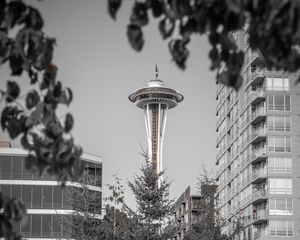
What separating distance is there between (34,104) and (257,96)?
82.7m

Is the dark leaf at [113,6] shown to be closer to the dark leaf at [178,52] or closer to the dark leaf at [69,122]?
the dark leaf at [178,52]

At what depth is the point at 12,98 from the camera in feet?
22.1

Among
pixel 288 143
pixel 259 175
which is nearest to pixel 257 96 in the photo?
pixel 288 143

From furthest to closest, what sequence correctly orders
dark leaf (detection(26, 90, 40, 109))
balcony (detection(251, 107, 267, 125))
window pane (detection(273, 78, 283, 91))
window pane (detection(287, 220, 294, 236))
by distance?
balcony (detection(251, 107, 267, 125)), window pane (detection(273, 78, 283, 91)), window pane (detection(287, 220, 294, 236)), dark leaf (detection(26, 90, 40, 109))

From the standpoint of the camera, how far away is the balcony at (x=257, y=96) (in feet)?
289

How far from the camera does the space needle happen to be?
150250 mm

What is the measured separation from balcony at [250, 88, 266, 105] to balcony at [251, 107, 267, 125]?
3.20 feet

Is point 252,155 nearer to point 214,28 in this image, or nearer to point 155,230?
point 155,230

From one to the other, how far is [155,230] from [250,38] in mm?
34798

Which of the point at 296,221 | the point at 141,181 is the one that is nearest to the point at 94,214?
the point at 141,181

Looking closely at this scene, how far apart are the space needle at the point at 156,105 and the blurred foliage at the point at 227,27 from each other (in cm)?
14250

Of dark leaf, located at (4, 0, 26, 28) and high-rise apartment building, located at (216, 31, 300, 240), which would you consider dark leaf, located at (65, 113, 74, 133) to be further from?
high-rise apartment building, located at (216, 31, 300, 240)

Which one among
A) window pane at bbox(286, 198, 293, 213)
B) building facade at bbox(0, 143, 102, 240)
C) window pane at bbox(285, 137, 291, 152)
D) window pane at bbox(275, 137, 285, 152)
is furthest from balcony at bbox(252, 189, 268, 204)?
building facade at bbox(0, 143, 102, 240)

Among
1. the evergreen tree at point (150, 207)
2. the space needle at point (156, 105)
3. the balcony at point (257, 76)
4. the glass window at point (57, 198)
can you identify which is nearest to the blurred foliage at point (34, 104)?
the evergreen tree at point (150, 207)
